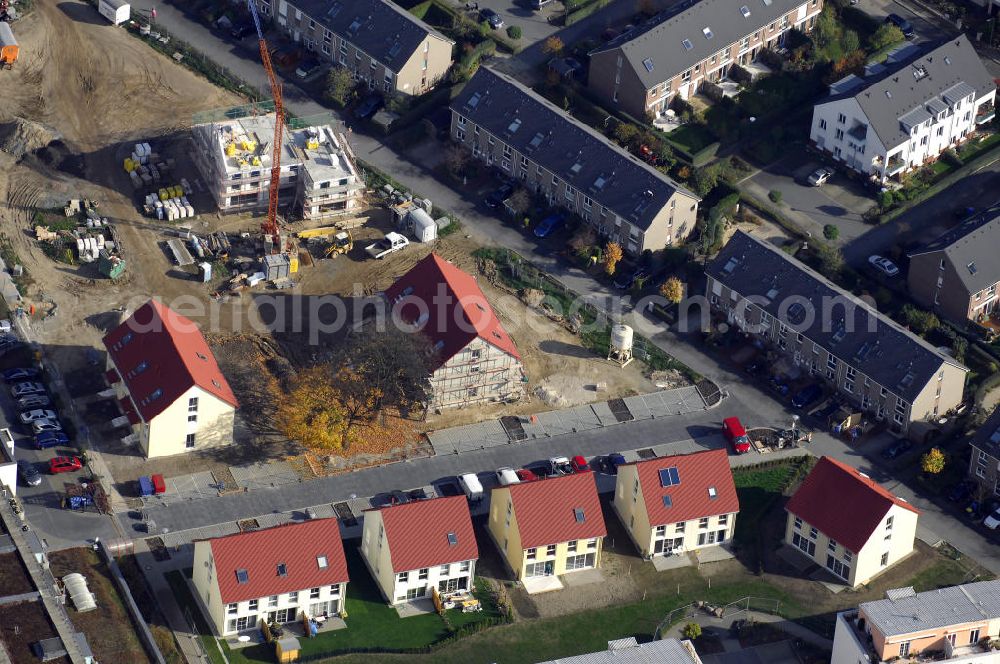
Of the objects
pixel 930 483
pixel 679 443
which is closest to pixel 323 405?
pixel 679 443

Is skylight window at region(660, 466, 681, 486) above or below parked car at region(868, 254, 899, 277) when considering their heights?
below

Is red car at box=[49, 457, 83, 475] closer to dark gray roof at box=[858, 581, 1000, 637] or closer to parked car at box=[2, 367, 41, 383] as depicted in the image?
parked car at box=[2, 367, 41, 383]

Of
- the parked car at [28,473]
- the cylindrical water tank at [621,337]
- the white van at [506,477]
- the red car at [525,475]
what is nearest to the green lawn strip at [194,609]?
the parked car at [28,473]

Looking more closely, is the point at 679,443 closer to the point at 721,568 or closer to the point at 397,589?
the point at 721,568

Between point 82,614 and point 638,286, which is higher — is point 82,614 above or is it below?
below

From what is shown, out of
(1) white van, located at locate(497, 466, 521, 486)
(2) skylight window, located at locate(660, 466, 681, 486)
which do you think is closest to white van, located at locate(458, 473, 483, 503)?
(1) white van, located at locate(497, 466, 521, 486)

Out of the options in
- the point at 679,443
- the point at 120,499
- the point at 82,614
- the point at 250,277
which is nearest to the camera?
the point at 82,614

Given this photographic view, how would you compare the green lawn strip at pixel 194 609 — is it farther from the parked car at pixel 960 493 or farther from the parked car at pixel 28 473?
the parked car at pixel 960 493
